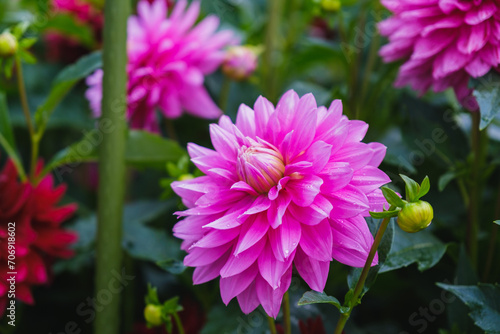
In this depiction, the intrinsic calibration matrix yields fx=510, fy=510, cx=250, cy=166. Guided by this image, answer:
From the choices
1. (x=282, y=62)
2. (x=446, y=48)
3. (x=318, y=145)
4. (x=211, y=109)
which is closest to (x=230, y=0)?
(x=282, y=62)

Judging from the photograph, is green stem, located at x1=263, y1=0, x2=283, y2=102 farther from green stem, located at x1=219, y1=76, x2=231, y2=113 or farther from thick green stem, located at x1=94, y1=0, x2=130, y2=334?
thick green stem, located at x1=94, y1=0, x2=130, y2=334

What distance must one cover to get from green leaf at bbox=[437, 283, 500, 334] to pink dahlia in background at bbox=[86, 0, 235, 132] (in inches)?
15.7

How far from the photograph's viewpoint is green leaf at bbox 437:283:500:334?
397 millimetres

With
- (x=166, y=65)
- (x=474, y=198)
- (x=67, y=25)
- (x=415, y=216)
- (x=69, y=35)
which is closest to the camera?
(x=415, y=216)

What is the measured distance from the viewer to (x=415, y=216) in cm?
31

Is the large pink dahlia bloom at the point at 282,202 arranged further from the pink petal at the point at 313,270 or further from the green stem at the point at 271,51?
the green stem at the point at 271,51

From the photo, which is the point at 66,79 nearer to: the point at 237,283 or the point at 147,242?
the point at 147,242

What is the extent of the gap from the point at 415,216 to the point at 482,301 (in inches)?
5.8

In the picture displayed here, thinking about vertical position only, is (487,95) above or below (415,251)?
above

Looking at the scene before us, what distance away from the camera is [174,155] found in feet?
2.00

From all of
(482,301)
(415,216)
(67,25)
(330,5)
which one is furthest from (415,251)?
(67,25)

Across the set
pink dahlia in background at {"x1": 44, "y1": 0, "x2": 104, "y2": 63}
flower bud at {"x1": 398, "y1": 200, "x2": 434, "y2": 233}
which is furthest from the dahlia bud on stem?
pink dahlia in background at {"x1": 44, "y1": 0, "x2": 104, "y2": 63}

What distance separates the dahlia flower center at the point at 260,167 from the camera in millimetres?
370

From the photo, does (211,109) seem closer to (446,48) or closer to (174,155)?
(174,155)
